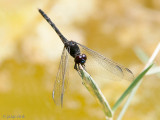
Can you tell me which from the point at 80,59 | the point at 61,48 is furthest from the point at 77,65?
the point at 61,48

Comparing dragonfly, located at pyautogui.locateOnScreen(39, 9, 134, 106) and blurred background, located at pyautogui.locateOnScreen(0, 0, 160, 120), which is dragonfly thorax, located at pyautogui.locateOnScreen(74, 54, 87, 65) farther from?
blurred background, located at pyautogui.locateOnScreen(0, 0, 160, 120)

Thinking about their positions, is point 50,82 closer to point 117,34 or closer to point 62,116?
point 62,116

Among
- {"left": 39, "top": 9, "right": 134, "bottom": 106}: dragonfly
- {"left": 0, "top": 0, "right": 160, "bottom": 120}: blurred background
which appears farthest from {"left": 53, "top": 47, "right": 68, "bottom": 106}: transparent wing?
{"left": 0, "top": 0, "right": 160, "bottom": 120}: blurred background

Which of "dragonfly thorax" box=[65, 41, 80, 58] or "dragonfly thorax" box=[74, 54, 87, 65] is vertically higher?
"dragonfly thorax" box=[65, 41, 80, 58]

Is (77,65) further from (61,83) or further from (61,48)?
(61,48)

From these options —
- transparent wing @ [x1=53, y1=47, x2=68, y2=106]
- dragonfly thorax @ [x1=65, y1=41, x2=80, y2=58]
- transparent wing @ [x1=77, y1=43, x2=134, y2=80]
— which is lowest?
transparent wing @ [x1=77, y1=43, x2=134, y2=80]

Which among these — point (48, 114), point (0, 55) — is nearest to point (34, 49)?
point (0, 55)
